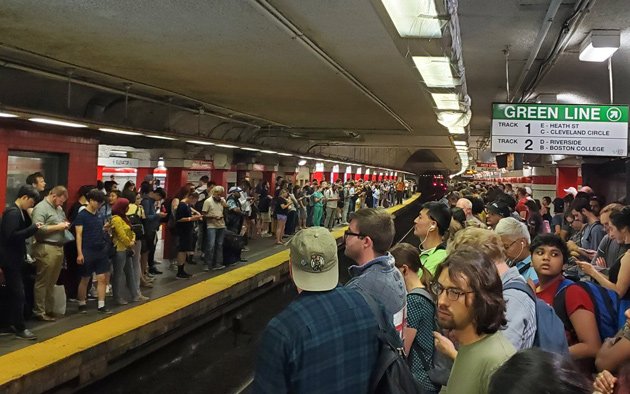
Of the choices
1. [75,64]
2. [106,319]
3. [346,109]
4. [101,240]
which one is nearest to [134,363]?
[106,319]

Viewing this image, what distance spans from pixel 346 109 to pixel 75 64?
6838mm

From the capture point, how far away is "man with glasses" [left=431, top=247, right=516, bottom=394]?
6.94 feet

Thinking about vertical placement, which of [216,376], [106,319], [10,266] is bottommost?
[216,376]

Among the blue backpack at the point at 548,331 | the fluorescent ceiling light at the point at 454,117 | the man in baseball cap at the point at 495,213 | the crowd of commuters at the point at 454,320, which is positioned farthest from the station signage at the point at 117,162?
the blue backpack at the point at 548,331

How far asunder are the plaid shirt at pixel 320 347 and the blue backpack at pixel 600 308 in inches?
65.1

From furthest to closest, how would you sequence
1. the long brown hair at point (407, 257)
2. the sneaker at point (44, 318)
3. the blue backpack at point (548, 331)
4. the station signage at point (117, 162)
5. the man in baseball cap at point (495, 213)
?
the station signage at point (117, 162), the sneaker at point (44, 318), the man in baseball cap at point (495, 213), the long brown hair at point (407, 257), the blue backpack at point (548, 331)

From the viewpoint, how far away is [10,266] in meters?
6.42

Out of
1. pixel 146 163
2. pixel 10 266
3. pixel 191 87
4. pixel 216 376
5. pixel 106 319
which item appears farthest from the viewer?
pixel 146 163

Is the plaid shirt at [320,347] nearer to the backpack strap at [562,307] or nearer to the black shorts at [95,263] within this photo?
the backpack strap at [562,307]

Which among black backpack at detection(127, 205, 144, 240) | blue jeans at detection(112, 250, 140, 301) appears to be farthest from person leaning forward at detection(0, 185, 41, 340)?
black backpack at detection(127, 205, 144, 240)

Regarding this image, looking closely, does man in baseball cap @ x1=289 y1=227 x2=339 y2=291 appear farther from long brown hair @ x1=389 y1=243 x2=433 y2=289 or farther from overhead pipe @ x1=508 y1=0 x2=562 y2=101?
overhead pipe @ x1=508 y1=0 x2=562 y2=101

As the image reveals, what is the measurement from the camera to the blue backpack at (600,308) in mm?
3270

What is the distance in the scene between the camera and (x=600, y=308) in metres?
3.29

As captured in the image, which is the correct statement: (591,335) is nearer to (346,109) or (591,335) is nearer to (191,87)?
(191,87)
